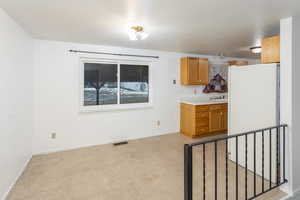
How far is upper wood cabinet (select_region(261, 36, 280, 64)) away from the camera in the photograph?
7.22 ft

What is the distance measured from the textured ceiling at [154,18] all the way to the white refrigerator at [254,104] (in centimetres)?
67

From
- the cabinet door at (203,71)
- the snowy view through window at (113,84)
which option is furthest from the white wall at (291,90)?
the snowy view through window at (113,84)

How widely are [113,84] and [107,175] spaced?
6.84 feet

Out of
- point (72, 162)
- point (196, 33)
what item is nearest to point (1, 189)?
point (72, 162)

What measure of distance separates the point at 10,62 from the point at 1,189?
1543 mm

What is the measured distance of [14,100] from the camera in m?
2.23

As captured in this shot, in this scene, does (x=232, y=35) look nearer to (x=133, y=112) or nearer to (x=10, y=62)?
(x=133, y=112)

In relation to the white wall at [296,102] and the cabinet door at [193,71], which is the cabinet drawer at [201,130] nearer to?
the cabinet door at [193,71]

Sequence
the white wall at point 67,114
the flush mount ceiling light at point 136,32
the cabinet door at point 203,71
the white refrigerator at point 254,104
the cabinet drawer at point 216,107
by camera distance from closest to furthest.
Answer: the white refrigerator at point 254,104 → the flush mount ceiling light at point 136,32 → the white wall at point 67,114 → the cabinet drawer at point 216,107 → the cabinet door at point 203,71

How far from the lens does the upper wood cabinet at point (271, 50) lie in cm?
220

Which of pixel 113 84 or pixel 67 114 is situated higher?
pixel 113 84

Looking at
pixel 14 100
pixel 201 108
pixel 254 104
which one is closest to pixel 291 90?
pixel 254 104

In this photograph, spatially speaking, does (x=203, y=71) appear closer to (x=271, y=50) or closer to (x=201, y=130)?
(x=201, y=130)

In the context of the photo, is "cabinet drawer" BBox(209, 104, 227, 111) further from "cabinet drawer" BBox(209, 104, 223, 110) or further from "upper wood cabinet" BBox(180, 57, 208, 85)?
"upper wood cabinet" BBox(180, 57, 208, 85)
